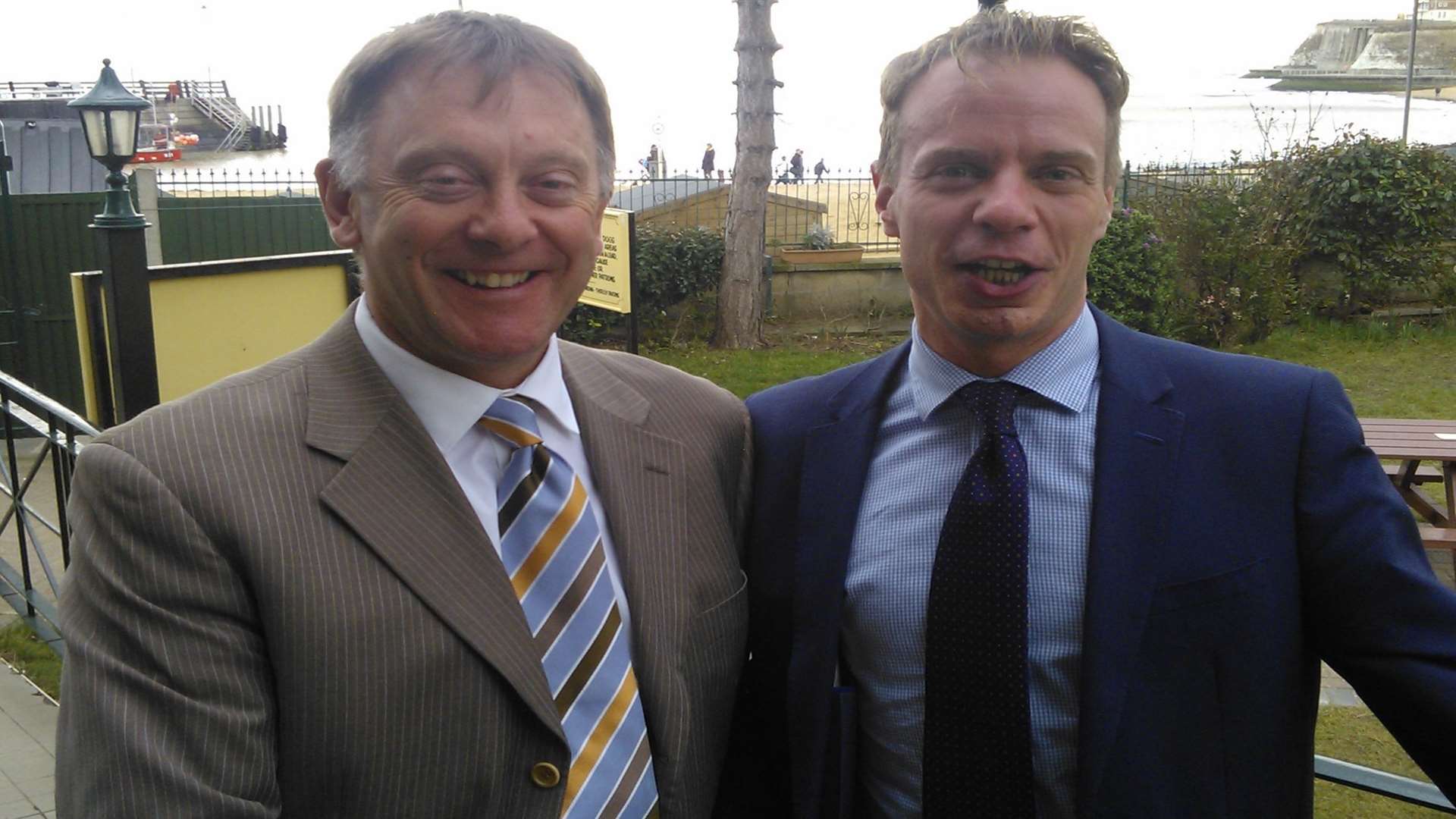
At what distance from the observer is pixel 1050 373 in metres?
1.89

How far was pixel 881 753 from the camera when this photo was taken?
6.19 feet

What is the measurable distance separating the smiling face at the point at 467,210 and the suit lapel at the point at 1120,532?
871 mm

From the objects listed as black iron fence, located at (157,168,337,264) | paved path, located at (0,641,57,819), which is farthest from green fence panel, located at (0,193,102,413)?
paved path, located at (0,641,57,819)

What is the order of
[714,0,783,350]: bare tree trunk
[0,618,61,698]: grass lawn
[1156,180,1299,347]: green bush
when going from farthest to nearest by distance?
[714,0,783,350]: bare tree trunk → [1156,180,1299,347]: green bush → [0,618,61,698]: grass lawn

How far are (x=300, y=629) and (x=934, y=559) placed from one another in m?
0.92

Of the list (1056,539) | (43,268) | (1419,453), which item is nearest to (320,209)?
(43,268)

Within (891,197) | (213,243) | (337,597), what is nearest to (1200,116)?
(213,243)

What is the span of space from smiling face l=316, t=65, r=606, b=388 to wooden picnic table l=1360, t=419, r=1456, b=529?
4.91 metres

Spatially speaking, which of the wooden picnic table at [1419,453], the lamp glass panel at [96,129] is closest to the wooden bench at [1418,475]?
the wooden picnic table at [1419,453]

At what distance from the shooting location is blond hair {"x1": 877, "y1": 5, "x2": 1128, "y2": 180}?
185 cm

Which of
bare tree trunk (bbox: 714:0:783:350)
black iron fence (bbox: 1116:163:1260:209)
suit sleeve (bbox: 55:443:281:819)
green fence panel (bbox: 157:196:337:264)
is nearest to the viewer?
suit sleeve (bbox: 55:443:281:819)

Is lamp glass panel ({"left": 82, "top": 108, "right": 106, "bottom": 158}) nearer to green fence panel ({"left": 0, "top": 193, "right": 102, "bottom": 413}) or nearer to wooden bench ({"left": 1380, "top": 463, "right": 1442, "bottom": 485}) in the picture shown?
green fence panel ({"left": 0, "top": 193, "right": 102, "bottom": 413})

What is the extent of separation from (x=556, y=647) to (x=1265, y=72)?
85.3 ft

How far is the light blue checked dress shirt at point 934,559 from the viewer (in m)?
1.75
